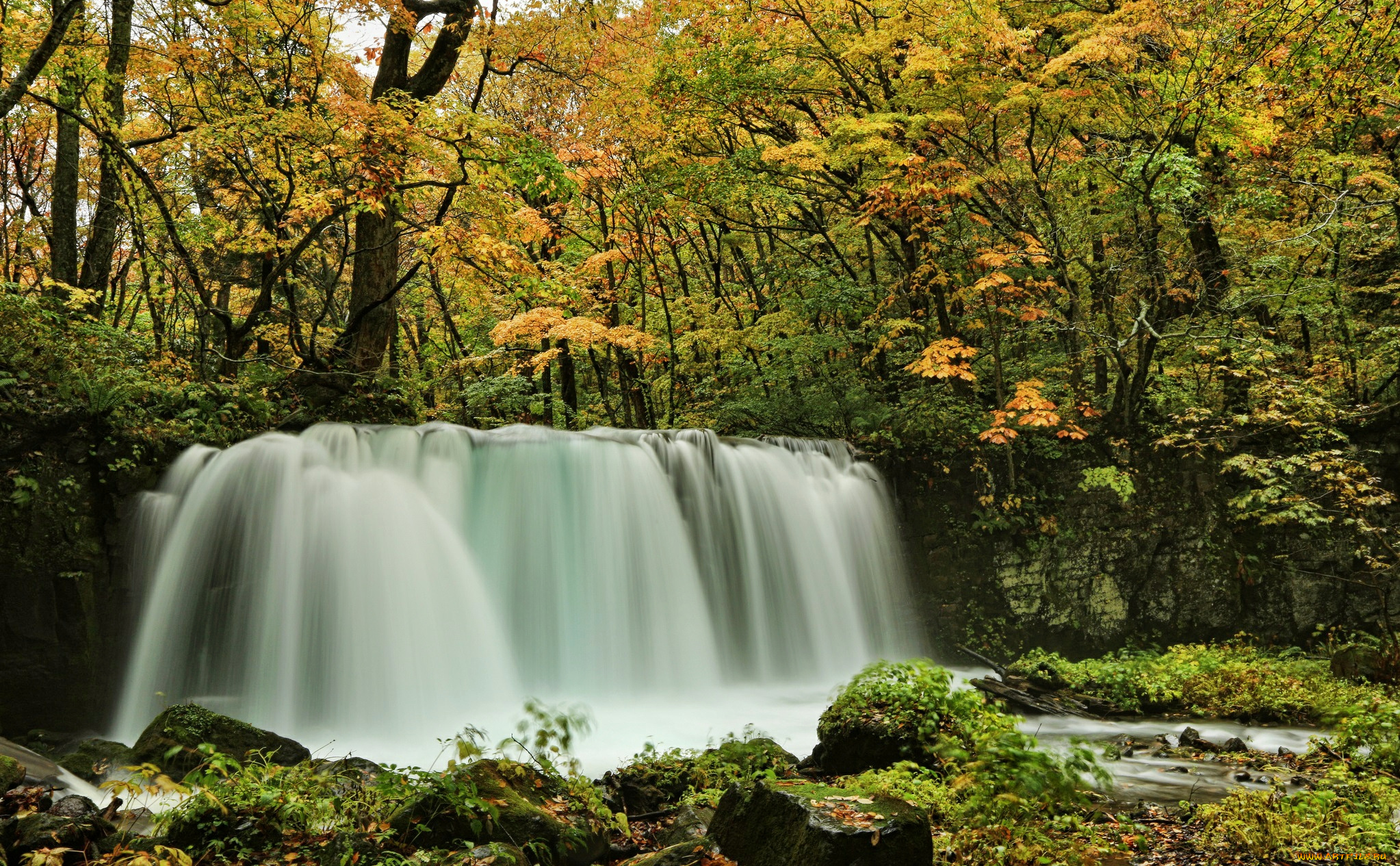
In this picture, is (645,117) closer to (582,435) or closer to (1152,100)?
(582,435)

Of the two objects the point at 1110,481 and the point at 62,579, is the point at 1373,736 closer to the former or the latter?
the point at 1110,481

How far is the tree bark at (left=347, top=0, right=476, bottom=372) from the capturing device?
10.3 m

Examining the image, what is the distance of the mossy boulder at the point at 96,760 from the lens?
494 centimetres

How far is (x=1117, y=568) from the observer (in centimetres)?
1027

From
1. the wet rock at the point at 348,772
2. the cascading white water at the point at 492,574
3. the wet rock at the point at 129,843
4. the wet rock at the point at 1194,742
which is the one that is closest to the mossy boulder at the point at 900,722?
the wet rock at the point at 1194,742

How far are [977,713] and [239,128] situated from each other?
9475 mm

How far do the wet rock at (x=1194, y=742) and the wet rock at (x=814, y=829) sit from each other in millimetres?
4110

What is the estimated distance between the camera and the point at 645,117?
11781 millimetres

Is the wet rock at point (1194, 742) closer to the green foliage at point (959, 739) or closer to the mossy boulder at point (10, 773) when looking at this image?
the green foliage at point (959, 739)

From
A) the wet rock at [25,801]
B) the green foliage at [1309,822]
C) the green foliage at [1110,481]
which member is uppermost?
the green foliage at [1110,481]

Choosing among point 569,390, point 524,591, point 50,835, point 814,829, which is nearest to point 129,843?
point 50,835

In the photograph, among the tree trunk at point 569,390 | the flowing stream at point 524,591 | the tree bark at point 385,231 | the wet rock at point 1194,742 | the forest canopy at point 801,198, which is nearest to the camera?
the wet rock at point 1194,742

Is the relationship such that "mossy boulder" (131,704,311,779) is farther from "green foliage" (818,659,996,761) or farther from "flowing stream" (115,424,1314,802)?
"green foliage" (818,659,996,761)

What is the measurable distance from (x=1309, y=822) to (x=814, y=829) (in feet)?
7.99
